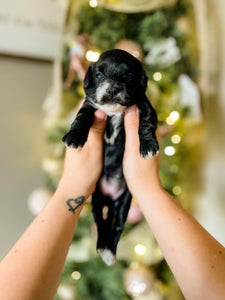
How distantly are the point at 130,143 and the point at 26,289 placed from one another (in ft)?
1.39

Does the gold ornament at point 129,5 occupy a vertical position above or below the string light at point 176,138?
above

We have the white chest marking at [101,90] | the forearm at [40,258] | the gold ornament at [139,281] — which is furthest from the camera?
the gold ornament at [139,281]

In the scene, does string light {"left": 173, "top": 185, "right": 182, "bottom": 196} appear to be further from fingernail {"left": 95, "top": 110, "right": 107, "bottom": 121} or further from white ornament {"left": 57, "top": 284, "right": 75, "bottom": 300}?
fingernail {"left": 95, "top": 110, "right": 107, "bottom": 121}

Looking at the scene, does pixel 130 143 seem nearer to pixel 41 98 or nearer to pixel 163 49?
pixel 163 49

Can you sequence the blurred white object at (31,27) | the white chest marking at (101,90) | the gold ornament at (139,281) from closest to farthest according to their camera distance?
the white chest marking at (101,90) → the gold ornament at (139,281) → the blurred white object at (31,27)

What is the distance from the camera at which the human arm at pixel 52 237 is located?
1.78 feet

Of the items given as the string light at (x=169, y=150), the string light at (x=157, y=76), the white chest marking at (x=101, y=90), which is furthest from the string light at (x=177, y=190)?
the white chest marking at (x=101, y=90)

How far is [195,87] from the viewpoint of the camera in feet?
4.50

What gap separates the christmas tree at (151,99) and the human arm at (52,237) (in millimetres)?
526

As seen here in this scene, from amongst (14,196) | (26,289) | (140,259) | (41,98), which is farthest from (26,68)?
(26,289)

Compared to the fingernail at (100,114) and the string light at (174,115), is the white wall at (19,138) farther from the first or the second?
the fingernail at (100,114)

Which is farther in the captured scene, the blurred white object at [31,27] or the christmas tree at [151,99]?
the blurred white object at [31,27]

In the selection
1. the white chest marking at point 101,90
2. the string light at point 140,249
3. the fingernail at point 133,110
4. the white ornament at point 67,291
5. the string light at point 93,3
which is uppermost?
the string light at point 93,3

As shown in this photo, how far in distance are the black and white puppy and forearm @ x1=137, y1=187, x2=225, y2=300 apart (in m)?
0.14
